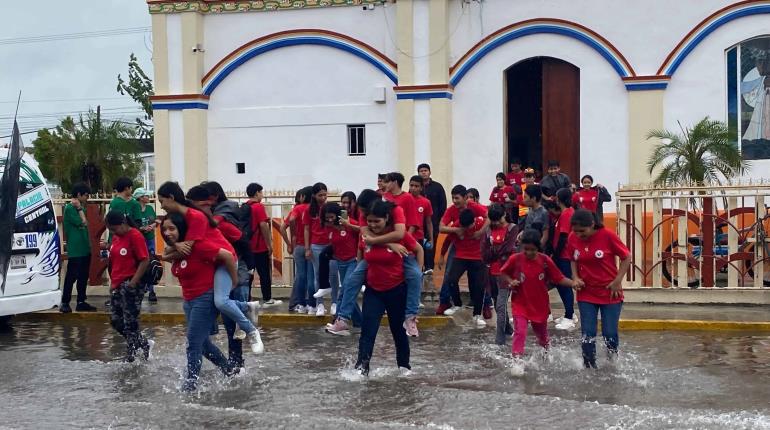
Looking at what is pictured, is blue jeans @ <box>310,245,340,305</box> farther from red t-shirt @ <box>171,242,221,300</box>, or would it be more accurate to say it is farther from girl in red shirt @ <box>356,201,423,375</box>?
red t-shirt @ <box>171,242,221,300</box>

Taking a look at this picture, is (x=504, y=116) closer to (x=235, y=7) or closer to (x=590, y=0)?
(x=590, y=0)

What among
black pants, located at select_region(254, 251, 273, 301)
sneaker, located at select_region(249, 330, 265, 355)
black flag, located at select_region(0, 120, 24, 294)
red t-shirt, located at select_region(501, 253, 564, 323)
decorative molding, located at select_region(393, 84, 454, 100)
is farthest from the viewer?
decorative molding, located at select_region(393, 84, 454, 100)

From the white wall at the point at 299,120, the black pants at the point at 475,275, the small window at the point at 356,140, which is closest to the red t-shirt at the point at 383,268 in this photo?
the black pants at the point at 475,275

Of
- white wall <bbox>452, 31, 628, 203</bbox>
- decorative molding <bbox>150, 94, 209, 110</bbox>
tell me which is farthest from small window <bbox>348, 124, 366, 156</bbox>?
decorative molding <bbox>150, 94, 209, 110</bbox>

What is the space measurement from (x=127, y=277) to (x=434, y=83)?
10498mm

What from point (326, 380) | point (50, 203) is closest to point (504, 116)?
point (50, 203)

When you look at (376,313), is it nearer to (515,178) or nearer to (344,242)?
(344,242)

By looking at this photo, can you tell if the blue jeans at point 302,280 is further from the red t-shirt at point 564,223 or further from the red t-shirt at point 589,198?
the red t-shirt at point 589,198

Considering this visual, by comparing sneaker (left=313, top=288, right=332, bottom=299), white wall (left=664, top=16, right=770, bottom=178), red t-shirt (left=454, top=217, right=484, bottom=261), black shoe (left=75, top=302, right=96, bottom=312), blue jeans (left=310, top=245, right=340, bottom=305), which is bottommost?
black shoe (left=75, top=302, right=96, bottom=312)

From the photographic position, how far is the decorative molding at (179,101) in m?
21.4

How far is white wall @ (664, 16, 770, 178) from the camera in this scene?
18.7m

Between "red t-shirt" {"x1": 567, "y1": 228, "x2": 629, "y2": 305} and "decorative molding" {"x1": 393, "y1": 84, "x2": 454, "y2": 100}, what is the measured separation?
10.8m

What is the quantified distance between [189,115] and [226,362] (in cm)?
1245

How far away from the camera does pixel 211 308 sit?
29.9 ft
